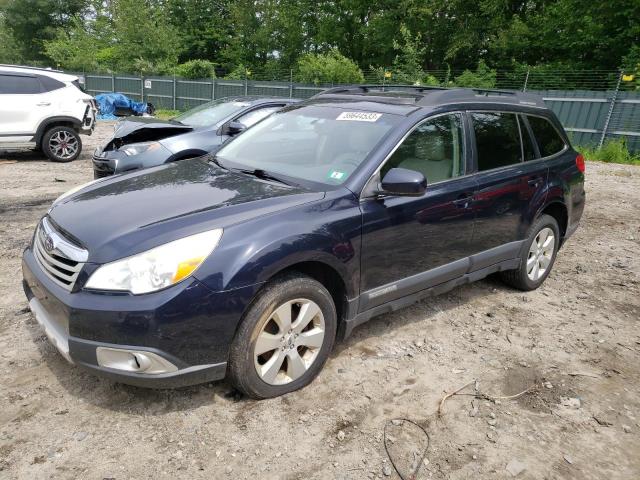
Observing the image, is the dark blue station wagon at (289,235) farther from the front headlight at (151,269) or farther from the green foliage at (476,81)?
the green foliage at (476,81)

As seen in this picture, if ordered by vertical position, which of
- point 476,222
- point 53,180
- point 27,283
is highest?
point 476,222

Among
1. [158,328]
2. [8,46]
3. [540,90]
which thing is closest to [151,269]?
[158,328]

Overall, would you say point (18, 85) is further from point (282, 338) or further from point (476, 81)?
point (476, 81)

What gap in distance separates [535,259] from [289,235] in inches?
113

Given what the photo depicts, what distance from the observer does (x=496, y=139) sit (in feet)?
12.8

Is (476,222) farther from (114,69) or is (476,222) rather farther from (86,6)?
(86,6)

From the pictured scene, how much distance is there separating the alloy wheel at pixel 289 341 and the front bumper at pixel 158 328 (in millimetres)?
244

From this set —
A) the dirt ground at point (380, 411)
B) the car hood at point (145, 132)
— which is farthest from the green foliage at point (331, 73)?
the dirt ground at point (380, 411)

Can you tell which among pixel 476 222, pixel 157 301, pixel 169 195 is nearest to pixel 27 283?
pixel 169 195

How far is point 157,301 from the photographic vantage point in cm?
226

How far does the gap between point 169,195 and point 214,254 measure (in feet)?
2.47

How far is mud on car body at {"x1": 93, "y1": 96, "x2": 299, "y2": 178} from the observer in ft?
22.1

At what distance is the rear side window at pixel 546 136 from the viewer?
435cm

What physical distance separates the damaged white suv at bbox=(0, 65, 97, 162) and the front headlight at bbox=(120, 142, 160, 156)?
3.81 m
